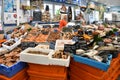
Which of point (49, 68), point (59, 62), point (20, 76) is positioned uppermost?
point (59, 62)

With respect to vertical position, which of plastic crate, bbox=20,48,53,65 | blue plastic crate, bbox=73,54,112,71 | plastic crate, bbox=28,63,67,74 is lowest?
plastic crate, bbox=28,63,67,74

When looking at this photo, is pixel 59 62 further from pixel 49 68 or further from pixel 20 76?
pixel 20 76

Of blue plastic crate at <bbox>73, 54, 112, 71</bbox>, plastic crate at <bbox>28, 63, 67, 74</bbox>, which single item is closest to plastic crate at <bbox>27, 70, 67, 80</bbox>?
plastic crate at <bbox>28, 63, 67, 74</bbox>

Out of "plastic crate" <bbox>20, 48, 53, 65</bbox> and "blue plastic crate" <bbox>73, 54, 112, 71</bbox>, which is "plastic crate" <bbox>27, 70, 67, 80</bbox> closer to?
"plastic crate" <bbox>20, 48, 53, 65</bbox>

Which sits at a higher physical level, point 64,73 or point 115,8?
point 115,8

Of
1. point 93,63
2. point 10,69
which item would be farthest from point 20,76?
point 93,63

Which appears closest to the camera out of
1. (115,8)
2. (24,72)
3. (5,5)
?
(24,72)

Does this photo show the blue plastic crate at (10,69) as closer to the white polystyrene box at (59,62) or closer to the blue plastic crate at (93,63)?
the white polystyrene box at (59,62)

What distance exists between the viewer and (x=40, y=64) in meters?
2.66

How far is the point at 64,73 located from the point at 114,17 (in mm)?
14819

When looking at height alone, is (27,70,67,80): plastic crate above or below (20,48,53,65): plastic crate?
below

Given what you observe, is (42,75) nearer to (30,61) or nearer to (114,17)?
(30,61)

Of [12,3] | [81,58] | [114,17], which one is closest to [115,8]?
[114,17]

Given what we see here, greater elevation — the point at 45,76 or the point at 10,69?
the point at 10,69
